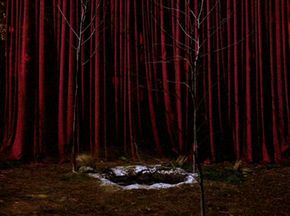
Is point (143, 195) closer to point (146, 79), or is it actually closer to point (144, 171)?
point (144, 171)

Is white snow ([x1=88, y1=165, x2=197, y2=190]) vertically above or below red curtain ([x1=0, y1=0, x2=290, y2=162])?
below

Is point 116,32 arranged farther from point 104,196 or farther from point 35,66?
point 104,196

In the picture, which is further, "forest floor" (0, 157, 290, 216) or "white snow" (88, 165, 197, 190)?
"white snow" (88, 165, 197, 190)

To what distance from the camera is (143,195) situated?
4637mm

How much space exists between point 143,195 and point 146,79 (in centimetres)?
270

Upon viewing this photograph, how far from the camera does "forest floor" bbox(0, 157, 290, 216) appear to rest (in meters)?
4.05

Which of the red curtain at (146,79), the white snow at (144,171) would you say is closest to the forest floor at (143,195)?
the white snow at (144,171)

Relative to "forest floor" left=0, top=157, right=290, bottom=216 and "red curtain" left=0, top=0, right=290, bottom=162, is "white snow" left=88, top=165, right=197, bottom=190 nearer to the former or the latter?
"forest floor" left=0, top=157, right=290, bottom=216

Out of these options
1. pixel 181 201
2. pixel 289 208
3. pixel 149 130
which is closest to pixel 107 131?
pixel 149 130

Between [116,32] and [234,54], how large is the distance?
5.81ft

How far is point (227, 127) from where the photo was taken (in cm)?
674

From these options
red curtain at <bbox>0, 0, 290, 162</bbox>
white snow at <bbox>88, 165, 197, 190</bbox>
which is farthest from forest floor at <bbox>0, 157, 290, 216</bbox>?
red curtain at <bbox>0, 0, 290, 162</bbox>

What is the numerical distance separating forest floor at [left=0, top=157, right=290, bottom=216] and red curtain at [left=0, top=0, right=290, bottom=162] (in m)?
0.97

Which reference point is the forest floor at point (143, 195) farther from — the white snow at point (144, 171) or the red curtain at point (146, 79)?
the red curtain at point (146, 79)
